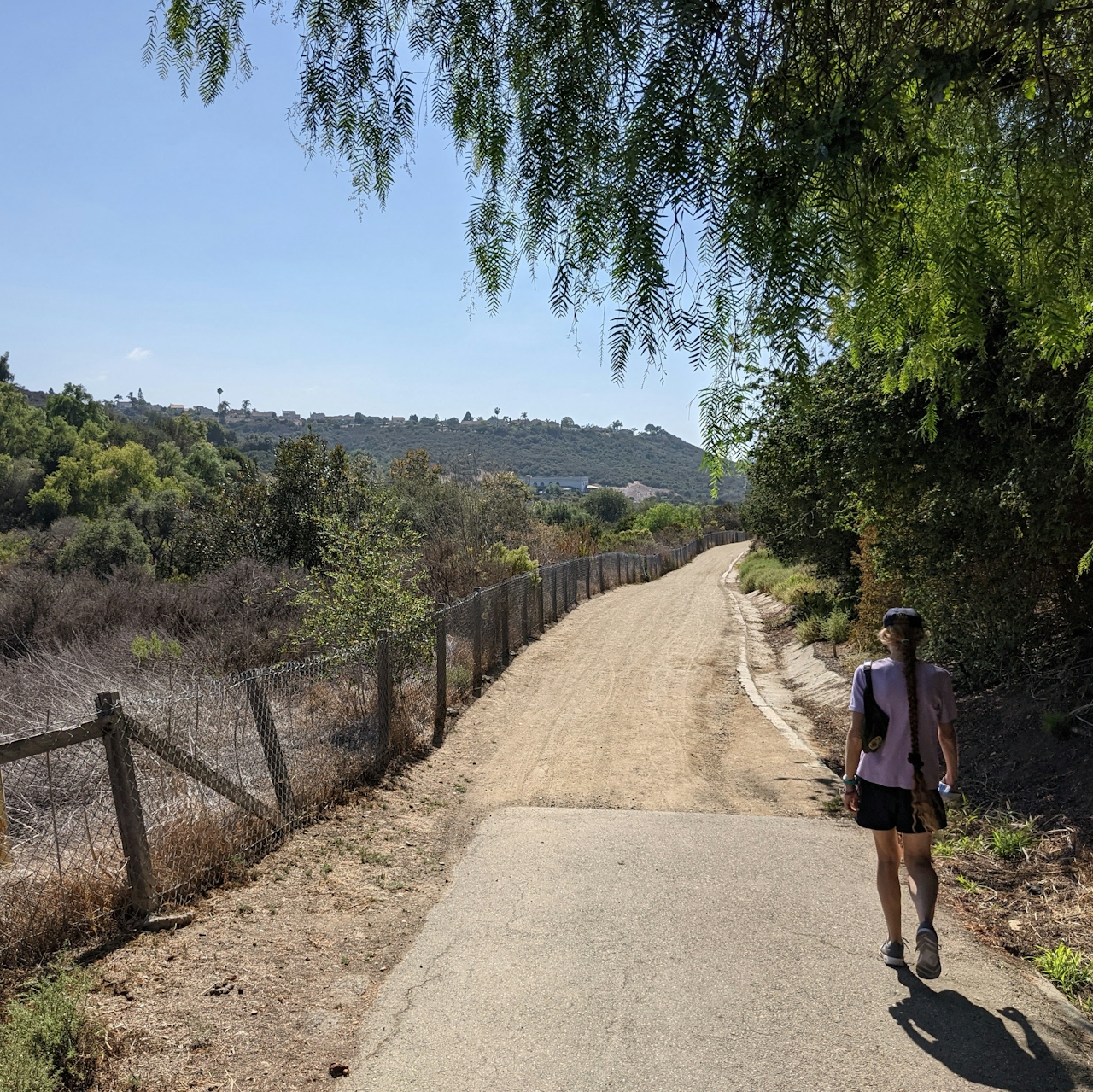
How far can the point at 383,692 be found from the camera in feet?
29.3

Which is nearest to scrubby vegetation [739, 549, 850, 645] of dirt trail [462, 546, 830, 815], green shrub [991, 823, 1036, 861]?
dirt trail [462, 546, 830, 815]

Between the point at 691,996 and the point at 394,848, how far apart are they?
129 inches

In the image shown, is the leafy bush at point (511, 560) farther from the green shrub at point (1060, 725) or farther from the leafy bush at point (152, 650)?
the green shrub at point (1060, 725)

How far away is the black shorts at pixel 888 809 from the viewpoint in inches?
178

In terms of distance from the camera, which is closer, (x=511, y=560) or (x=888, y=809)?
(x=888, y=809)

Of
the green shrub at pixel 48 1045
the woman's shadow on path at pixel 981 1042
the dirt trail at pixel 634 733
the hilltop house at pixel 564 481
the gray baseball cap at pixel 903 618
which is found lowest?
the dirt trail at pixel 634 733

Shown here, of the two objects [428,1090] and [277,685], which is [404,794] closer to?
[277,685]

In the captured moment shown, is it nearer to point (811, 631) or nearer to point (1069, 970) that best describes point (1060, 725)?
point (1069, 970)

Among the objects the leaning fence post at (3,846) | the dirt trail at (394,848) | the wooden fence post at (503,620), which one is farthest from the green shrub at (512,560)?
the leaning fence post at (3,846)

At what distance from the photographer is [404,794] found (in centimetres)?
853

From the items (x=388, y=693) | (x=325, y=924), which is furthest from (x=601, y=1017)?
(x=388, y=693)

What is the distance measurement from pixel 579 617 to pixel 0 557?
27.5m

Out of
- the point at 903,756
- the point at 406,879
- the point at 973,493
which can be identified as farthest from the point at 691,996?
the point at 973,493

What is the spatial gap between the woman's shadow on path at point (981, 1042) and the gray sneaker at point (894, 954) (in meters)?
0.16
